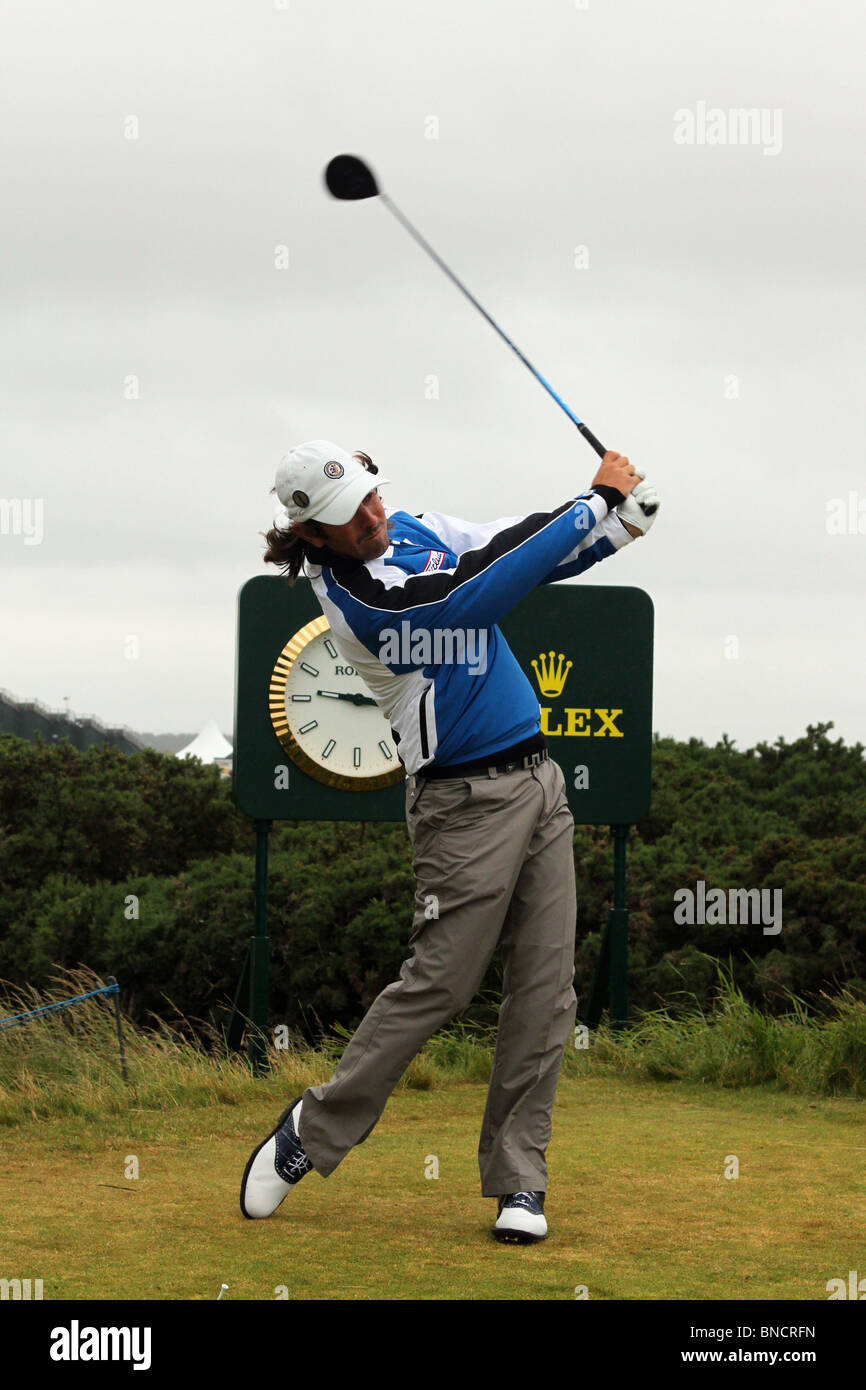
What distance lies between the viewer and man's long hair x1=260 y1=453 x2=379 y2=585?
4.39 meters

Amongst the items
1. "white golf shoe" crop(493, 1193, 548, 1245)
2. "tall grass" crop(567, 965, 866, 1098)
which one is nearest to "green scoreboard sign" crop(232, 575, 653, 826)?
"tall grass" crop(567, 965, 866, 1098)

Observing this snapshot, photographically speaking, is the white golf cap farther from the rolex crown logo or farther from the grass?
the rolex crown logo

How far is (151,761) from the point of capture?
550 inches

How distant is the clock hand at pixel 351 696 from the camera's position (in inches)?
324

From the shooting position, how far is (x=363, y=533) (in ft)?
14.1

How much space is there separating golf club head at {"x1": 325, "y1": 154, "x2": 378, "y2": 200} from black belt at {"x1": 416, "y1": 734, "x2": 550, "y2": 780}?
183cm

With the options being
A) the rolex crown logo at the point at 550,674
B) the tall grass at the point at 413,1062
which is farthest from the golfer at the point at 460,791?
the rolex crown logo at the point at 550,674

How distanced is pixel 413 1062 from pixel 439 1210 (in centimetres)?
233

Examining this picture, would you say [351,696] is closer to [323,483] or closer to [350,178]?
[350,178]

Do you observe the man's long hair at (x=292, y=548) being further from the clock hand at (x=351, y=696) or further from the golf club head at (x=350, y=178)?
the clock hand at (x=351, y=696)

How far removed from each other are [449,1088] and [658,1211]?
2374 millimetres

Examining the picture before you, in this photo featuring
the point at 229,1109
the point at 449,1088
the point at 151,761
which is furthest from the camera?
the point at 151,761

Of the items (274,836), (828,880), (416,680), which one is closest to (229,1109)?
(416,680)
